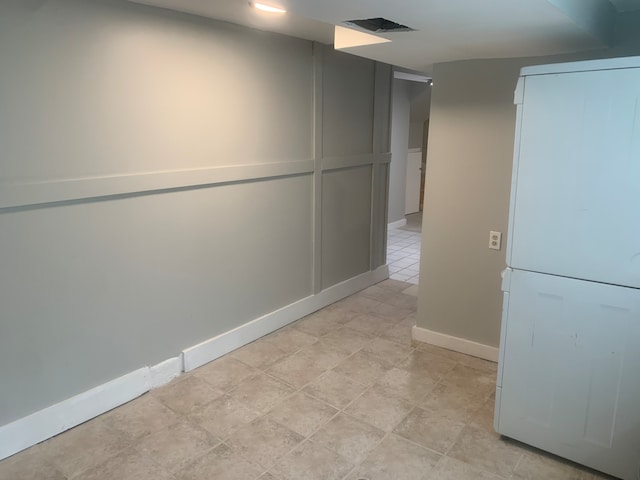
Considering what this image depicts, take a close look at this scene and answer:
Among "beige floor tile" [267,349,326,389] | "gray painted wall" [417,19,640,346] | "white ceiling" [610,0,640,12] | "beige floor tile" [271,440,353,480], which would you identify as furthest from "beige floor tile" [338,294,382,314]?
"white ceiling" [610,0,640,12]

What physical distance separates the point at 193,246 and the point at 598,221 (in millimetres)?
2236

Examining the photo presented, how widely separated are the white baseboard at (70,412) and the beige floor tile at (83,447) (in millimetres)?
50

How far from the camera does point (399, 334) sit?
144 inches

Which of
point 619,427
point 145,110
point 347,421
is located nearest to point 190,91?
point 145,110

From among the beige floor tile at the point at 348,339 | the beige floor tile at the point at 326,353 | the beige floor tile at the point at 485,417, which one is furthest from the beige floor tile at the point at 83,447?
the beige floor tile at the point at 485,417

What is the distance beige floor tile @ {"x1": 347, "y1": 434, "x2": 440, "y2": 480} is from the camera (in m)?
2.17

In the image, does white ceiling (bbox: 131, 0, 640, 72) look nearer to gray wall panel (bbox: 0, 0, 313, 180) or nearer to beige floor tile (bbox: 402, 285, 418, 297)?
gray wall panel (bbox: 0, 0, 313, 180)

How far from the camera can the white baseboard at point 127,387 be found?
7.53ft

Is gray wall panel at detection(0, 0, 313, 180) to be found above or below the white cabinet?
above

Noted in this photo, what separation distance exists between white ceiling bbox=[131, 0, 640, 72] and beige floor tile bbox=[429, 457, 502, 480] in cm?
201

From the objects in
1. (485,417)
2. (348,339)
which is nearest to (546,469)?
(485,417)

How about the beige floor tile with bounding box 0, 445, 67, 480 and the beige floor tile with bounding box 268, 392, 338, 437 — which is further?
the beige floor tile with bounding box 268, 392, 338, 437

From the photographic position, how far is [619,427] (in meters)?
2.04

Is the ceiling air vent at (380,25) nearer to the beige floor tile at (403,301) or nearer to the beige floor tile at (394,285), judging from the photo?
the beige floor tile at (403,301)
